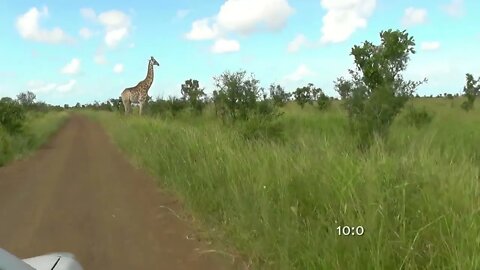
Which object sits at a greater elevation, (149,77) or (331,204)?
(149,77)

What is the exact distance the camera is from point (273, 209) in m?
4.30

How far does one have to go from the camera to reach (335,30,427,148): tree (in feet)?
38.3

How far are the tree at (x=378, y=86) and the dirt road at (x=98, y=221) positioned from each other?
585cm

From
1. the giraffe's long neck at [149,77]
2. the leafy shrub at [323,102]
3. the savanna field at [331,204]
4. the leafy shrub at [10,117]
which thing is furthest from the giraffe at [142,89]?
the savanna field at [331,204]

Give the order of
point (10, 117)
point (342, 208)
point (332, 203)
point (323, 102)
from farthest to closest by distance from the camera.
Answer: point (323, 102) → point (10, 117) → point (332, 203) → point (342, 208)

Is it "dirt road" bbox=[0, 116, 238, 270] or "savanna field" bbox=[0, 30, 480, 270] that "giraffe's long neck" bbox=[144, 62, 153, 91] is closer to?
"dirt road" bbox=[0, 116, 238, 270]

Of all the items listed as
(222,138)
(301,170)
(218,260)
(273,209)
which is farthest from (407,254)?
(222,138)

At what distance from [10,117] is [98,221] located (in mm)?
13103
